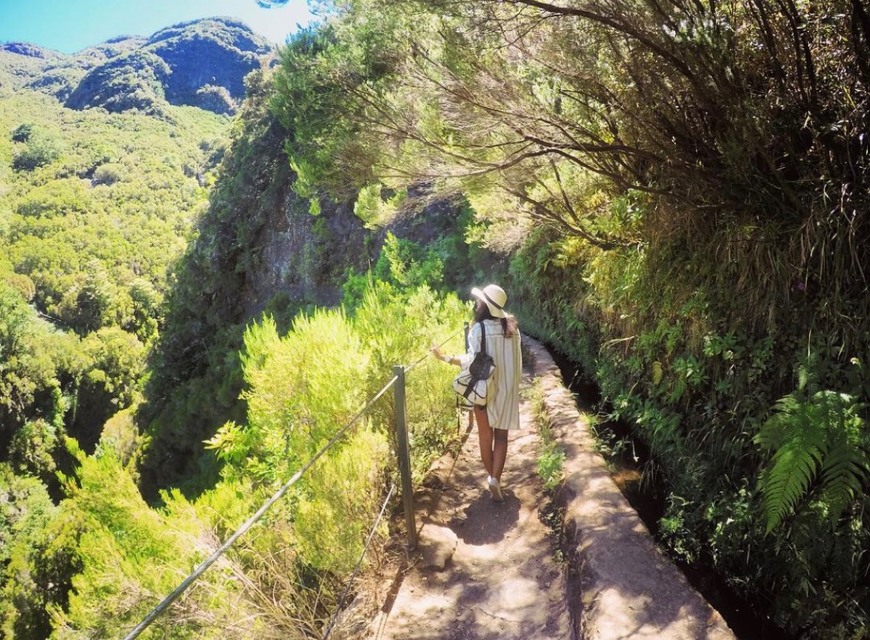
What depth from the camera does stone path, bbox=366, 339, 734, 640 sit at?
2654 millimetres

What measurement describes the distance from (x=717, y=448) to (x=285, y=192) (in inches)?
850

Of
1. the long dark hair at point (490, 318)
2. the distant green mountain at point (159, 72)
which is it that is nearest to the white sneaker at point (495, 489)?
the long dark hair at point (490, 318)

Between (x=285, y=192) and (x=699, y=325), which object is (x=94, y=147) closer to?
(x=285, y=192)

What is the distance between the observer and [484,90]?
169 inches

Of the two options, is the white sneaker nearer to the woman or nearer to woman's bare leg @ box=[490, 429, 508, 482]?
woman's bare leg @ box=[490, 429, 508, 482]

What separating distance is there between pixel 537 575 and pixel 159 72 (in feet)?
445

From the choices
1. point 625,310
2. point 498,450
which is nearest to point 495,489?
point 498,450

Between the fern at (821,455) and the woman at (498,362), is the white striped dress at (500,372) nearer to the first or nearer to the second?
the woman at (498,362)

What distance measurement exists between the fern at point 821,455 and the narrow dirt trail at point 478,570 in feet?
4.41

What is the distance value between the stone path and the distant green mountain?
11474cm

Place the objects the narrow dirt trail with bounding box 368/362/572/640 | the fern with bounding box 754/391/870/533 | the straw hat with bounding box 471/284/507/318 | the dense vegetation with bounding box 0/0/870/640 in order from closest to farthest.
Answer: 1. the fern with bounding box 754/391/870/533
2. the dense vegetation with bounding box 0/0/870/640
3. the narrow dirt trail with bounding box 368/362/572/640
4. the straw hat with bounding box 471/284/507/318

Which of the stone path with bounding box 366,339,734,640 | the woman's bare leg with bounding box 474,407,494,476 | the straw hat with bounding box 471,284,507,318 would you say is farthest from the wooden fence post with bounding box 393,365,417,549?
the straw hat with bounding box 471,284,507,318

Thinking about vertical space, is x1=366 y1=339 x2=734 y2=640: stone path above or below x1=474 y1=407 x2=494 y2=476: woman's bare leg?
below

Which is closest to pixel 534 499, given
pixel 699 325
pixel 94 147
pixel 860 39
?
pixel 699 325
